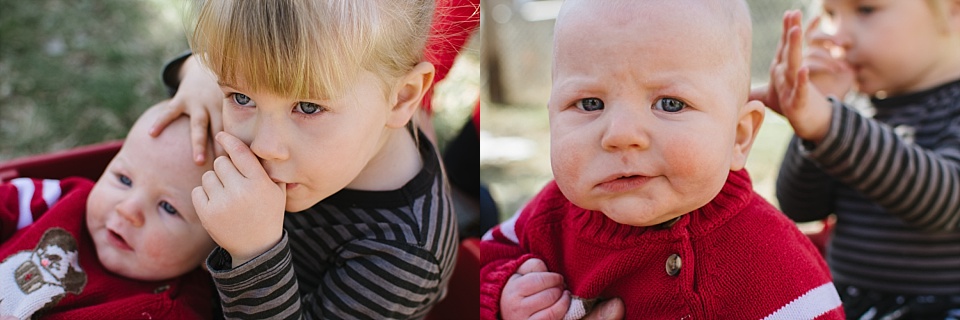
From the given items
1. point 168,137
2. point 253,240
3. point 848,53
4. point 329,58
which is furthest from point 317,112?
point 848,53

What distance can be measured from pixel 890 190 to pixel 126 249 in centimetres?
132

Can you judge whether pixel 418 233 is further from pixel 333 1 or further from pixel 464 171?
pixel 464 171

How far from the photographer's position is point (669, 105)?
1.00m

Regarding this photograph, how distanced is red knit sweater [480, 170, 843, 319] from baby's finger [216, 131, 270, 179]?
43cm

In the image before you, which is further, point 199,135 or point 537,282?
point 199,135

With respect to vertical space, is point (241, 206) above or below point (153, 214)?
above

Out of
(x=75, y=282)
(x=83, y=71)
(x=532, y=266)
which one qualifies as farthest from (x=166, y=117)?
(x=83, y=71)

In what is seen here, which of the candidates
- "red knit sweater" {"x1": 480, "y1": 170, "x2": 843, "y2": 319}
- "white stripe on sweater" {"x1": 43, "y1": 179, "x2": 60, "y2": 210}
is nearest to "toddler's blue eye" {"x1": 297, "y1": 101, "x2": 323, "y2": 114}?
"red knit sweater" {"x1": 480, "y1": 170, "x2": 843, "y2": 319}

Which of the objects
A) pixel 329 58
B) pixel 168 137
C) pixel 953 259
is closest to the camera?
pixel 329 58

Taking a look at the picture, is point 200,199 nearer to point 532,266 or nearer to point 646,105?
point 532,266

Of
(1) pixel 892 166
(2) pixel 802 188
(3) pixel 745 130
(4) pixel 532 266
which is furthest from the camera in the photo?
(2) pixel 802 188

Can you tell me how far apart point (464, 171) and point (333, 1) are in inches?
42.5

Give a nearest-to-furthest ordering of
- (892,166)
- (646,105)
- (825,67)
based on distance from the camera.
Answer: (646,105)
(892,166)
(825,67)

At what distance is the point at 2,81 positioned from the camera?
316 cm
